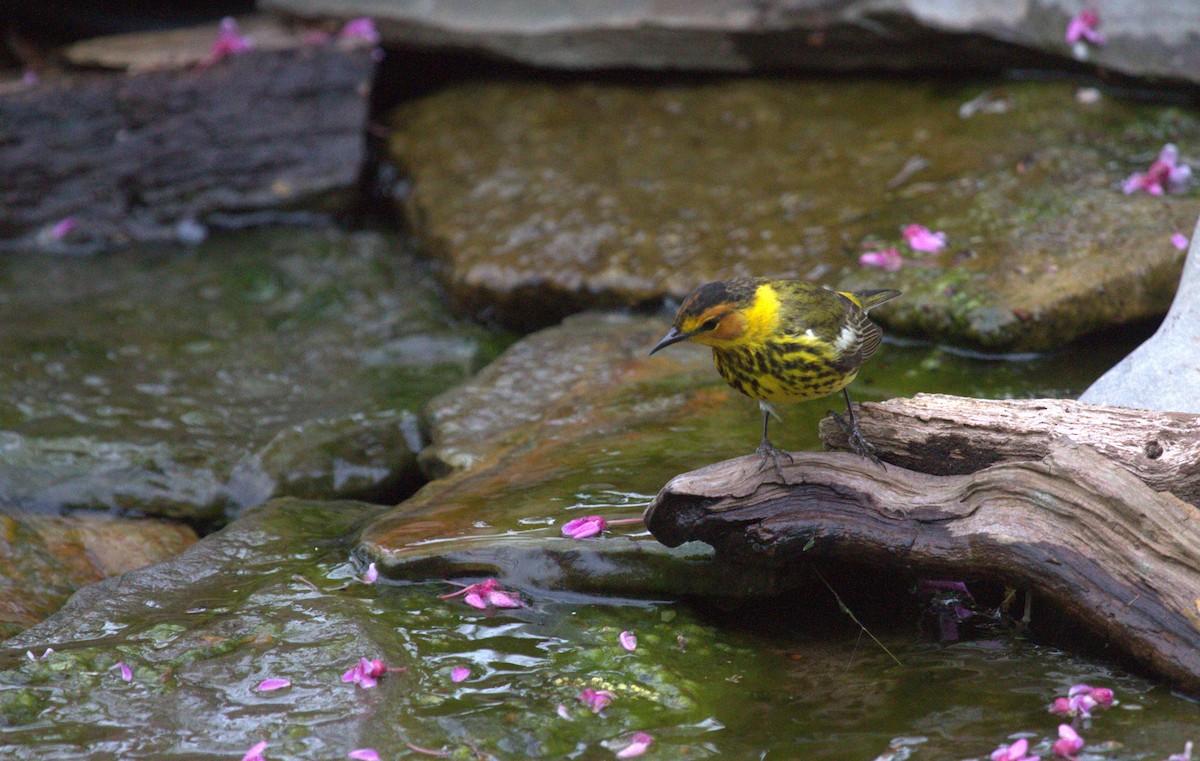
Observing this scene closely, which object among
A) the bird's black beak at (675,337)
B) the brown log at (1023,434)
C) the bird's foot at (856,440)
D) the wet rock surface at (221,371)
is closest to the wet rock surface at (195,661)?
the wet rock surface at (221,371)

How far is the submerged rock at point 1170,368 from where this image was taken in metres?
4.07

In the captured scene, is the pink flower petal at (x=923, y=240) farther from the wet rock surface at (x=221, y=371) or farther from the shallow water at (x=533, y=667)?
the wet rock surface at (x=221, y=371)

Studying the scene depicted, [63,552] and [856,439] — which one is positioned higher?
[856,439]

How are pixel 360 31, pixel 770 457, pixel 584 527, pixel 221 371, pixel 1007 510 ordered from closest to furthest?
pixel 1007 510, pixel 770 457, pixel 584 527, pixel 221 371, pixel 360 31

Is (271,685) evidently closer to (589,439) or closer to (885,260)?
(589,439)

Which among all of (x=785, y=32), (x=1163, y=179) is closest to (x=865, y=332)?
(x=1163, y=179)

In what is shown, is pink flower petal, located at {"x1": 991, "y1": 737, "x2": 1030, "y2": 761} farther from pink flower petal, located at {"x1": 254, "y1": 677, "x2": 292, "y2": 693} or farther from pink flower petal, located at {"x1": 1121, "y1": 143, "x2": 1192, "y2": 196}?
pink flower petal, located at {"x1": 1121, "y1": 143, "x2": 1192, "y2": 196}

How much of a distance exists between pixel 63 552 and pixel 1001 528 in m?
3.44

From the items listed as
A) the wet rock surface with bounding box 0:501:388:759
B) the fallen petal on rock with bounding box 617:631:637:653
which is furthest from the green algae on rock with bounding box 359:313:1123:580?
the wet rock surface with bounding box 0:501:388:759

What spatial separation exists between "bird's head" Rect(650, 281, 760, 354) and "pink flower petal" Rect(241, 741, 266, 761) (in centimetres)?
158

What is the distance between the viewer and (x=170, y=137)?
7414mm

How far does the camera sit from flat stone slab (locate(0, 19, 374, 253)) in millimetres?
7293

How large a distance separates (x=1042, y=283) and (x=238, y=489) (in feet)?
11.9

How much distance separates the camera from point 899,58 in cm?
715
